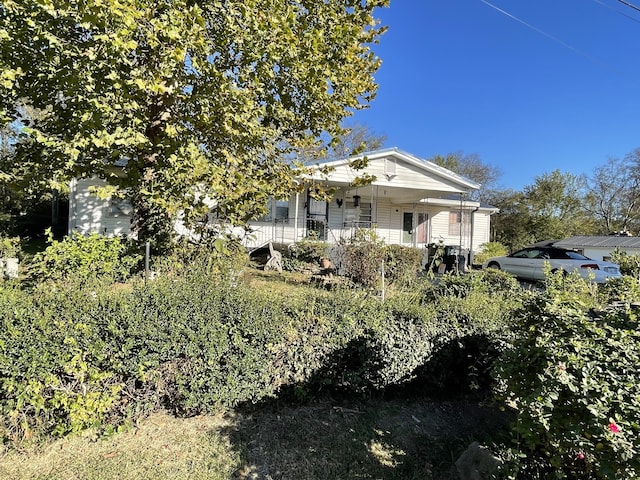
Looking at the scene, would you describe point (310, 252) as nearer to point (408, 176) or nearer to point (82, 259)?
point (408, 176)

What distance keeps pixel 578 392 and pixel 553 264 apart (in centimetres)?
1300

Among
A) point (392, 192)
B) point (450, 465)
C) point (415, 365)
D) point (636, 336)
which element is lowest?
point (450, 465)

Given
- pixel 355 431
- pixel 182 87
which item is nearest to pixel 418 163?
pixel 182 87

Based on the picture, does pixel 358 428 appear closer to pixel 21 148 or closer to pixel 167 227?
pixel 167 227

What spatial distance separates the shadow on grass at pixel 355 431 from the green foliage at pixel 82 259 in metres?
3.20

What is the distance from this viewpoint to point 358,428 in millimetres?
3225

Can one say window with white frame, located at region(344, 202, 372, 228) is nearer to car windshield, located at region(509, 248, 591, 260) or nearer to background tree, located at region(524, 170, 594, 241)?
car windshield, located at region(509, 248, 591, 260)

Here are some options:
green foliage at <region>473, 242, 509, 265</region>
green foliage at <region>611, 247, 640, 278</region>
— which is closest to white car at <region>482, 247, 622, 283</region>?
green foliage at <region>611, 247, 640, 278</region>

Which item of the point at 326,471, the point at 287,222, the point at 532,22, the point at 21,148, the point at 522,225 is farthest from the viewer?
the point at 522,225

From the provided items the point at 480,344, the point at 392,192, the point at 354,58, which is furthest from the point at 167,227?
the point at 392,192

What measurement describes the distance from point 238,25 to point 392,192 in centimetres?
1220

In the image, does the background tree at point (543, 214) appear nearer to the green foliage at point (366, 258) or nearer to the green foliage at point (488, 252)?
the green foliage at point (488, 252)

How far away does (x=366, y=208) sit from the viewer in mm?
17484

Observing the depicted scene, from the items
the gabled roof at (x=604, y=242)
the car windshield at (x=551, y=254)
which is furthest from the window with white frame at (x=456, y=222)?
the car windshield at (x=551, y=254)
